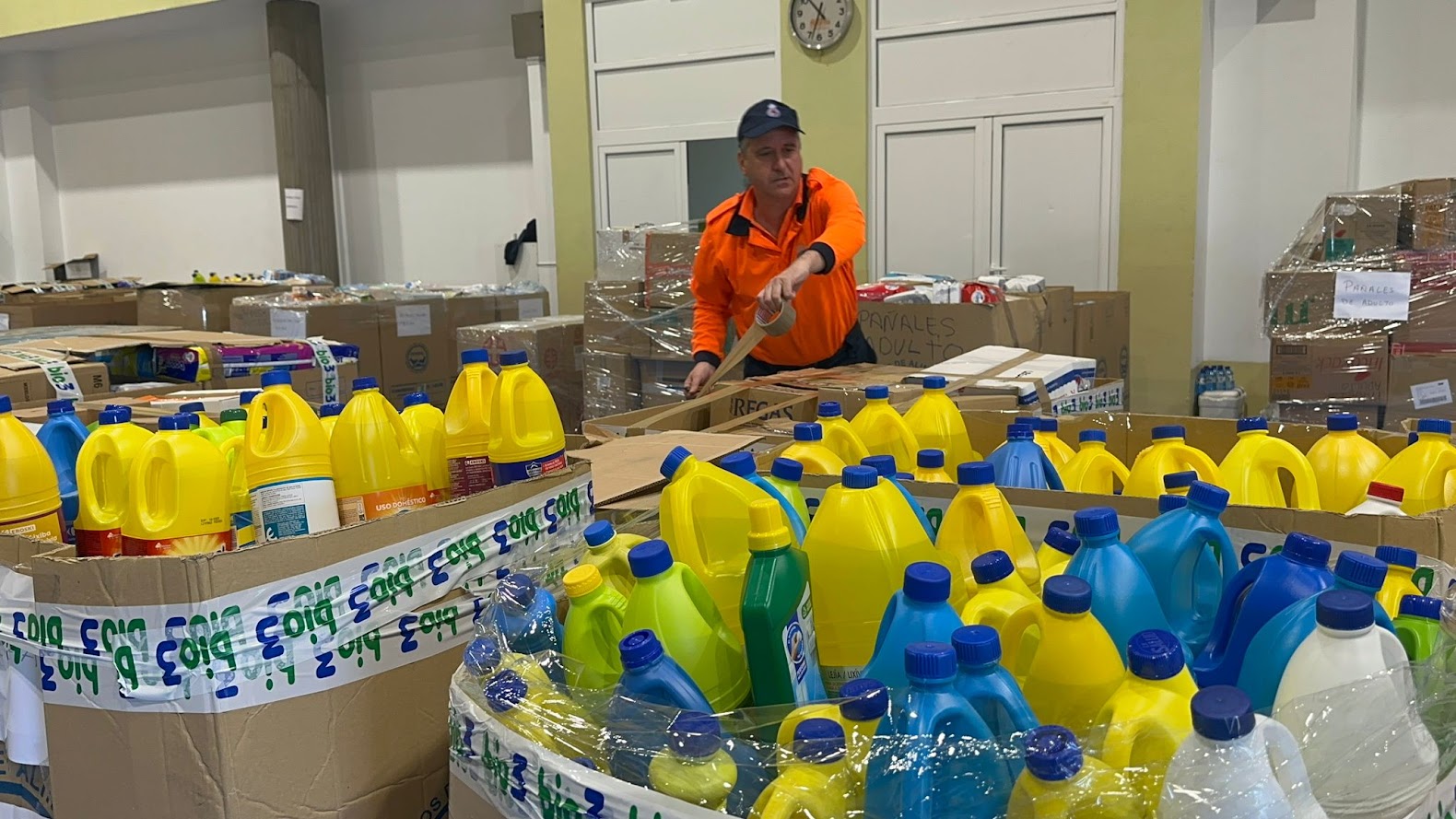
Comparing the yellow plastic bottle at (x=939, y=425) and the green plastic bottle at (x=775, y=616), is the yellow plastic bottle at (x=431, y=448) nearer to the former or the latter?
the green plastic bottle at (x=775, y=616)

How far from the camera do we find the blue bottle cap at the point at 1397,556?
0.97 metres

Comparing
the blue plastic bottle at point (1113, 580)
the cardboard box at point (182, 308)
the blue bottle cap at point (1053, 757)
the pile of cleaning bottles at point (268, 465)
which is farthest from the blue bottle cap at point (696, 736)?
the cardboard box at point (182, 308)

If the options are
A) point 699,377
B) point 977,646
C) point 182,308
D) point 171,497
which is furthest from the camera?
point 182,308

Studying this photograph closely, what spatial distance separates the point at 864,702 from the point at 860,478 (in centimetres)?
30

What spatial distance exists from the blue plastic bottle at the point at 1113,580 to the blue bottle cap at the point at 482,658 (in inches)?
20.7

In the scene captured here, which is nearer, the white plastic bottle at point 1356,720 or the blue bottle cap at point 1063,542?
the white plastic bottle at point 1356,720

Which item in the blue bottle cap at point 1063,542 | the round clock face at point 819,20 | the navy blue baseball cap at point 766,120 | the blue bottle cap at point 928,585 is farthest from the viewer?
the round clock face at point 819,20

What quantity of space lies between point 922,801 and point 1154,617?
Result: 305mm

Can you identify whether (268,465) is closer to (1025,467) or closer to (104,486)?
(104,486)

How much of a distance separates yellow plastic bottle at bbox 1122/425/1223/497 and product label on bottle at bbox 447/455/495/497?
0.82m

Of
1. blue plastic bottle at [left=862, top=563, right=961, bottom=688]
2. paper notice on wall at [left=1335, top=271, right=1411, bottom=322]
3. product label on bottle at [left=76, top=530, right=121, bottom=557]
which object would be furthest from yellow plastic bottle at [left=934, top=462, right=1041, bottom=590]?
paper notice on wall at [left=1335, top=271, right=1411, bottom=322]

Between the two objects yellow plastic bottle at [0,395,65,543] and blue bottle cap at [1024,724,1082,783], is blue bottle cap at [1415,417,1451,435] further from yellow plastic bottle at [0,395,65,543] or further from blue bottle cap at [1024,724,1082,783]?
yellow plastic bottle at [0,395,65,543]

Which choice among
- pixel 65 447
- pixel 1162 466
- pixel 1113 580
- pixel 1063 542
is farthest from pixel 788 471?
pixel 65 447

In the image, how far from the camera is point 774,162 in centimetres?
290
